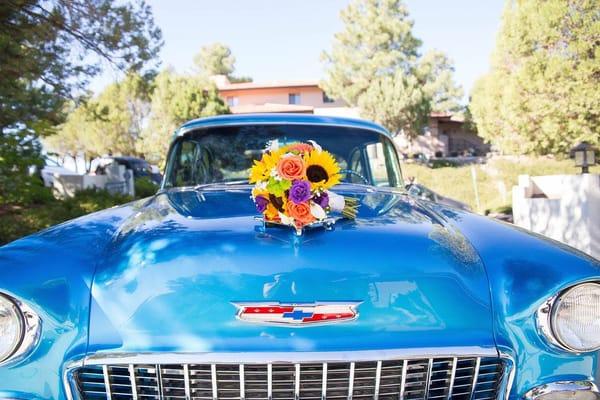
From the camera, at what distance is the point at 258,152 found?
3.58m

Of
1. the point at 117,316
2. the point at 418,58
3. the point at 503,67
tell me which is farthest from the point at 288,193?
the point at 418,58

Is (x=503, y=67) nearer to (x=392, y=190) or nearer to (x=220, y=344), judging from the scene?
(x=392, y=190)

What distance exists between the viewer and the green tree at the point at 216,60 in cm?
6450

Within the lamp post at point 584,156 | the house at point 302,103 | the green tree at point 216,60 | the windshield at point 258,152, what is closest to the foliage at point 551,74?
the lamp post at point 584,156

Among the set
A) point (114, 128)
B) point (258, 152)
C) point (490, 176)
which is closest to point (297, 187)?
point (258, 152)

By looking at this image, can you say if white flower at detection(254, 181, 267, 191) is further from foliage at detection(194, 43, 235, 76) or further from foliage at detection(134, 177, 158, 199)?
foliage at detection(194, 43, 235, 76)

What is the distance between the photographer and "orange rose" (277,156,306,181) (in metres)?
2.00

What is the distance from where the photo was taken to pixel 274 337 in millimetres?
1571

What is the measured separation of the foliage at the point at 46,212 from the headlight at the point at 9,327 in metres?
6.44

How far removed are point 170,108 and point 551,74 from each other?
931 inches

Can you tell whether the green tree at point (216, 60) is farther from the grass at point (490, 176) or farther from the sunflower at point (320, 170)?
the sunflower at point (320, 170)

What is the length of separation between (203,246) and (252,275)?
243 mm

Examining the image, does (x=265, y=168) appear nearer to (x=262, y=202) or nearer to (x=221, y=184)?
(x=262, y=202)

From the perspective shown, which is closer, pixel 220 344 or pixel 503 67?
pixel 220 344
